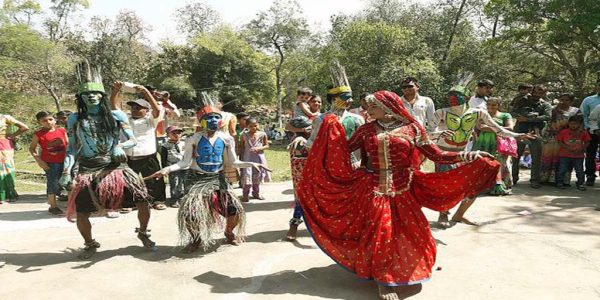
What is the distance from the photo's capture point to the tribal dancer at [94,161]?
15.3 feet

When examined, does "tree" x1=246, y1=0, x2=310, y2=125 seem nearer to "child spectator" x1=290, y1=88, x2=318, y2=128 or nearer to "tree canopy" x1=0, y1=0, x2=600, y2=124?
"tree canopy" x1=0, y1=0, x2=600, y2=124

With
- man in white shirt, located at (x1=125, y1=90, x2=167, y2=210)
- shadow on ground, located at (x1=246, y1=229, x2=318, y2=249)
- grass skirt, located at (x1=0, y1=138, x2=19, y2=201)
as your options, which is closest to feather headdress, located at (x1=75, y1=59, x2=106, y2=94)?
man in white shirt, located at (x1=125, y1=90, x2=167, y2=210)

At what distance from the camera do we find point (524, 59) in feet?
74.5

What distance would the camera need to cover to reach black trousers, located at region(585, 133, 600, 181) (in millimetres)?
8359

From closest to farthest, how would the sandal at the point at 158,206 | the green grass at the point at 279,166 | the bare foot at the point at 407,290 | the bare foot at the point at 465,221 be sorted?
the bare foot at the point at 407,290, the bare foot at the point at 465,221, the sandal at the point at 158,206, the green grass at the point at 279,166

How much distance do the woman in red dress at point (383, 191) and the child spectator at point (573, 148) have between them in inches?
213

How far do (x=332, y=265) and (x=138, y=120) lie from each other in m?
3.78

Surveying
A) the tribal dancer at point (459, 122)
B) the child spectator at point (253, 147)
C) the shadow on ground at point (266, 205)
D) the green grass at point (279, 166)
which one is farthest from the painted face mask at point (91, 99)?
the green grass at point (279, 166)

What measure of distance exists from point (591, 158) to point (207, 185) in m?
7.74

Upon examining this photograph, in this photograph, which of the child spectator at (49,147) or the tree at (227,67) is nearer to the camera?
the child spectator at (49,147)

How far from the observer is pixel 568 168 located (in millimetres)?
8211

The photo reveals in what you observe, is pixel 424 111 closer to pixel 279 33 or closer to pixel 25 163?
pixel 25 163

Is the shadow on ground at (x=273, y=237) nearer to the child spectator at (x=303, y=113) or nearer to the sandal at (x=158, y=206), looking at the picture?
the child spectator at (x=303, y=113)

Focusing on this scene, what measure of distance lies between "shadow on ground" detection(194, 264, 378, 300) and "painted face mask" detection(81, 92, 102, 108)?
226 cm
